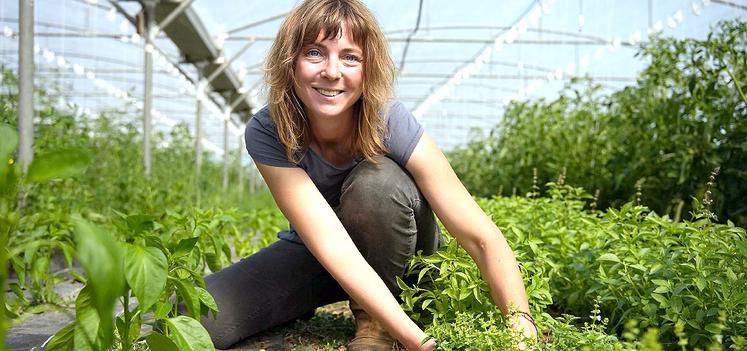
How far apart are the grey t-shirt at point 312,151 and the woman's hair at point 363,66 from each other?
30 mm

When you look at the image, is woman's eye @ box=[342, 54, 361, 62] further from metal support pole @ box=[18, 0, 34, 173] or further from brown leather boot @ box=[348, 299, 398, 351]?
metal support pole @ box=[18, 0, 34, 173]

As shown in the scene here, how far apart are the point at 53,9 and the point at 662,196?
8.30 meters

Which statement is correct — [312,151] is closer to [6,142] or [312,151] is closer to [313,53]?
[313,53]

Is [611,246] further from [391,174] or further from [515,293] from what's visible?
[391,174]

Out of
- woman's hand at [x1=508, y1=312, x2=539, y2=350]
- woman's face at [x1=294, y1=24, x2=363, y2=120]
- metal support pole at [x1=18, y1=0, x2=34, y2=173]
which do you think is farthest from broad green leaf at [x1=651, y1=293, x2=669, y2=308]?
metal support pole at [x1=18, y1=0, x2=34, y2=173]

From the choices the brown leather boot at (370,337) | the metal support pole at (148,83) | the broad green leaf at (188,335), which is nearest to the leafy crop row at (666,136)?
the brown leather boot at (370,337)

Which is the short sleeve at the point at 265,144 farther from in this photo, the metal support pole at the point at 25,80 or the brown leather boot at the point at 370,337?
the metal support pole at the point at 25,80

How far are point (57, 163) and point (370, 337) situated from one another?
4.23 ft

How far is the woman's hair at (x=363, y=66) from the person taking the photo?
7.69 feet

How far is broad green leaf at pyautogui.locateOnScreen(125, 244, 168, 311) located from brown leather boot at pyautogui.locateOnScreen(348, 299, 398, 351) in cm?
96

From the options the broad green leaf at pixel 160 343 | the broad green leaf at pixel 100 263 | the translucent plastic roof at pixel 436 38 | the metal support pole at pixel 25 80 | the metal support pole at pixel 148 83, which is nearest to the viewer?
the broad green leaf at pixel 100 263

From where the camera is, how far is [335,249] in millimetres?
2227

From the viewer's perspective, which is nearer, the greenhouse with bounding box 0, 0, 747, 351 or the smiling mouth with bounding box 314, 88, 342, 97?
the greenhouse with bounding box 0, 0, 747, 351

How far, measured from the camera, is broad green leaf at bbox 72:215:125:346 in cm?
115
